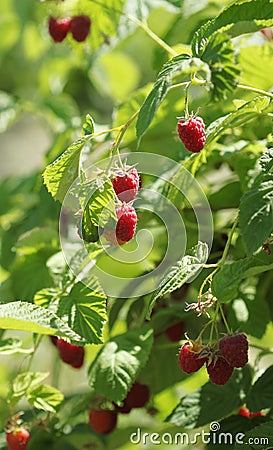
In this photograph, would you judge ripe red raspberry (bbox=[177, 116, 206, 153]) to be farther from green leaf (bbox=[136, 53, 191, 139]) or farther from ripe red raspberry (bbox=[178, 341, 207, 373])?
ripe red raspberry (bbox=[178, 341, 207, 373])

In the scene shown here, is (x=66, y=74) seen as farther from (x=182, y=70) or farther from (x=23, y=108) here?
(x=182, y=70)

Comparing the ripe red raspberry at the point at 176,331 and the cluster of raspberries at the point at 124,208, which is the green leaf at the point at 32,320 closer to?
the cluster of raspberries at the point at 124,208

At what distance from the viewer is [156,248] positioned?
1.16m

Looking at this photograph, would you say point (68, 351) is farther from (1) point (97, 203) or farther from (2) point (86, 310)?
(1) point (97, 203)

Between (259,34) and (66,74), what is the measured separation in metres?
1.04

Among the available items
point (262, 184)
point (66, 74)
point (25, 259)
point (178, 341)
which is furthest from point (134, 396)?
point (66, 74)

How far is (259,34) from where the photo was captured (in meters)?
1.17

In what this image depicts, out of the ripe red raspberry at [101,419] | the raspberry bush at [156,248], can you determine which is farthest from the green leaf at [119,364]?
the ripe red raspberry at [101,419]

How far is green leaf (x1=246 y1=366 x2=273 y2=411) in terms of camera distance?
1.00m

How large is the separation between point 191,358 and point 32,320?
0.16 meters

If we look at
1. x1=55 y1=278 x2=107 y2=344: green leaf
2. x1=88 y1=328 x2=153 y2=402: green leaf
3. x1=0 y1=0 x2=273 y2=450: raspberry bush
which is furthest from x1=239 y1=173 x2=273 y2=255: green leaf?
x1=88 y1=328 x2=153 y2=402: green leaf

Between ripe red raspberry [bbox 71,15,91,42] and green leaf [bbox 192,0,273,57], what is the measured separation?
38cm

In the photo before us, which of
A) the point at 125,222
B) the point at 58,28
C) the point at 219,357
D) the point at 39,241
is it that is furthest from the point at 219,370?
the point at 58,28

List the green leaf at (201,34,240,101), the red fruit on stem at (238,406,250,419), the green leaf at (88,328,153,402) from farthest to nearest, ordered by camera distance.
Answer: the red fruit on stem at (238,406,250,419) → the green leaf at (88,328,153,402) → the green leaf at (201,34,240,101)
